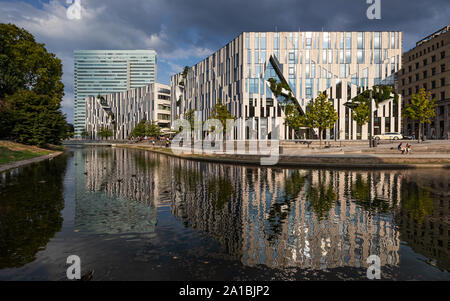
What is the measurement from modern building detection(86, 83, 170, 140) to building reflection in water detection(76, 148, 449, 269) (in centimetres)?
9037

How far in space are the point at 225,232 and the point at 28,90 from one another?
50.0 m

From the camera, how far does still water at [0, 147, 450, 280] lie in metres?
5.10

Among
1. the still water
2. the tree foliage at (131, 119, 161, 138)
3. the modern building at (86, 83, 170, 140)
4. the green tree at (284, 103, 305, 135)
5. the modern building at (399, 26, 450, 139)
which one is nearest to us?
the still water

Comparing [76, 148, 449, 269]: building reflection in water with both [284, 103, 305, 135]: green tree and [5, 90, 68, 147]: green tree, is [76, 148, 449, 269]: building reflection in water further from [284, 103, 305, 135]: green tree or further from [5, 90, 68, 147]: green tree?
[284, 103, 305, 135]: green tree

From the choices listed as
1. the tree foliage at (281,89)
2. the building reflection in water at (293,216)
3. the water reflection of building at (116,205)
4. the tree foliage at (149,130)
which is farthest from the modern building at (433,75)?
the tree foliage at (149,130)

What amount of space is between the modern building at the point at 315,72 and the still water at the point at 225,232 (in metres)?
52.5

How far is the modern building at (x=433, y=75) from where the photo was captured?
62281 mm

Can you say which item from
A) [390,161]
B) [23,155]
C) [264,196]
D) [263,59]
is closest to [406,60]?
[263,59]

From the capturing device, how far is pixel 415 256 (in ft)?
18.5

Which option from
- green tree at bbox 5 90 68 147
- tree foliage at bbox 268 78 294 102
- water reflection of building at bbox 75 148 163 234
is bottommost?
water reflection of building at bbox 75 148 163 234

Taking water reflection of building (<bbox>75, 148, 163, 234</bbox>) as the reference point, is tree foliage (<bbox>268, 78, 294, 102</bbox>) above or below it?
above

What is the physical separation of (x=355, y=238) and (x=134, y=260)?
210 inches

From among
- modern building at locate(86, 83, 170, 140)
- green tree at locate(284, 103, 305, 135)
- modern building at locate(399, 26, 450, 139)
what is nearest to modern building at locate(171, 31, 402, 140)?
green tree at locate(284, 103, 305, 135)
